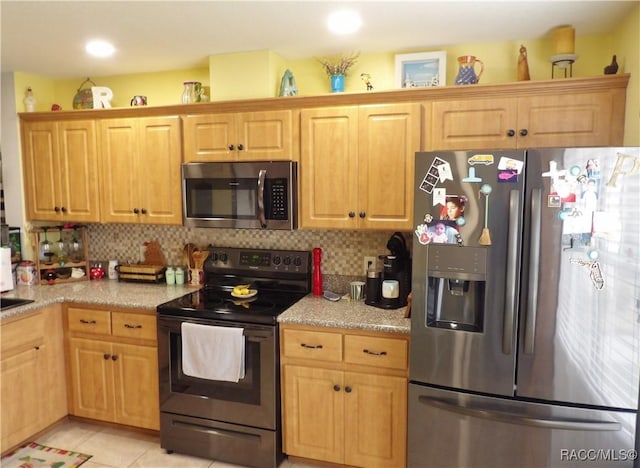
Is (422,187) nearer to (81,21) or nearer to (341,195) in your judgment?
(341,195)

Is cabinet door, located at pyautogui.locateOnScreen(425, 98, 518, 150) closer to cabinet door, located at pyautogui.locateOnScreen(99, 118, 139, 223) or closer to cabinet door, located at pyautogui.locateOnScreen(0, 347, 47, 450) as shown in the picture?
cabinet door, located at pyautogui.locateOnScreen(99, 118, 139, 223)

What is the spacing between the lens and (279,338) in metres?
2.48

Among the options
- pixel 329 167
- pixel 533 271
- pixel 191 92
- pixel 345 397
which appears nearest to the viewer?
pixel 533 271

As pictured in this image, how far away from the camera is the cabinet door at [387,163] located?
2.51m

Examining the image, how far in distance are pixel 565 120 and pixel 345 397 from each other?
1.85 m

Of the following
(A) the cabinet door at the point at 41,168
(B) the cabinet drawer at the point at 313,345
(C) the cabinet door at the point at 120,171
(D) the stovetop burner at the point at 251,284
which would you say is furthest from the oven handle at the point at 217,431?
(A) the cabinet door at the point at 41,168

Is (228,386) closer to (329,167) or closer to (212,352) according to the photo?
(212,352)

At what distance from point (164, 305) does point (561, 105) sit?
2447mm

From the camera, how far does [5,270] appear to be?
300 centimetres

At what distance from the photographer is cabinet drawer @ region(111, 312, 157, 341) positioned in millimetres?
→ 2742

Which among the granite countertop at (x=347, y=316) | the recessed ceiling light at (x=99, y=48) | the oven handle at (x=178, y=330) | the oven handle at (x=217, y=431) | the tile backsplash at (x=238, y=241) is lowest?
the oven handle at (x=217, y=431)

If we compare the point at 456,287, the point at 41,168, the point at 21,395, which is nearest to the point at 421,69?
the point at 456,287

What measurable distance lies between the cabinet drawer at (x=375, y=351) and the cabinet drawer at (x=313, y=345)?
5cm

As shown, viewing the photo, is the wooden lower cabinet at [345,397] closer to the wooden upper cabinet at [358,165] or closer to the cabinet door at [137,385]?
the wooden upper cabinet at [358,165]
